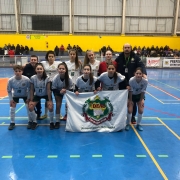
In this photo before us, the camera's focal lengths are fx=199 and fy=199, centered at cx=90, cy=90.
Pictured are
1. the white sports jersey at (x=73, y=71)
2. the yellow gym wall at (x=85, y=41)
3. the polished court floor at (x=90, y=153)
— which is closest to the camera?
the polished court floor at (x=90, y=153)

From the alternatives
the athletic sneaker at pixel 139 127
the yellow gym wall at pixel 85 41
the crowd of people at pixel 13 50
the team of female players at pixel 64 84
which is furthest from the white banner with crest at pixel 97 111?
the yellow gym wall at pixel 85 41

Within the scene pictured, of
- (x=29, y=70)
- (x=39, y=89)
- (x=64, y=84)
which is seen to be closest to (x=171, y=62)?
(x=64, y=84)

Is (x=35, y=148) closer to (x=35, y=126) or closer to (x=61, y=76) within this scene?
(x=35, y=126)

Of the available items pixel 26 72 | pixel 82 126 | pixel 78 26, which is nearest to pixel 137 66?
pixel 82 126

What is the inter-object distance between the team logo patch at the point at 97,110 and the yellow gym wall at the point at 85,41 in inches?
733

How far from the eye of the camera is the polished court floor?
3.35m

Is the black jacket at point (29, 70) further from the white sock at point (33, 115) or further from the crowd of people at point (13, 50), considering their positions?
the crowd of people at point (13, 50)

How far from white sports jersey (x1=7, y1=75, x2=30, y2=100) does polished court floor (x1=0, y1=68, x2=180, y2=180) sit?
2.94 ft

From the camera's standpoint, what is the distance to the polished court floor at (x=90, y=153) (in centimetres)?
335

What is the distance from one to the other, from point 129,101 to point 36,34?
19.9 metres

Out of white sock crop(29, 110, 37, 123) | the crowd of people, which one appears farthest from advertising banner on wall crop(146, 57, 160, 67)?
white sock crop(29, 110, 37, 123)

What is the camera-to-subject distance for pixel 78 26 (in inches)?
890

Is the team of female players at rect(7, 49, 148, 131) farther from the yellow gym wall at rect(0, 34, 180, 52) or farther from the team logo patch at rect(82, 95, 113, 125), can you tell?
the yellow gym wall at rect(0, 34, 180, 52)

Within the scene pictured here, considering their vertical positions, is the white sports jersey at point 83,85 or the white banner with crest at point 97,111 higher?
the white sports jersey at point 83,85
